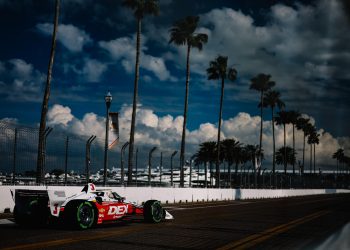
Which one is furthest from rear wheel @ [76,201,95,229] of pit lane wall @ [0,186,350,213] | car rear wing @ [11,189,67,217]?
pit lane wall @ [0,186,350,213]

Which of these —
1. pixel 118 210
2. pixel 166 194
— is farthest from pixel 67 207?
pixel 166 194

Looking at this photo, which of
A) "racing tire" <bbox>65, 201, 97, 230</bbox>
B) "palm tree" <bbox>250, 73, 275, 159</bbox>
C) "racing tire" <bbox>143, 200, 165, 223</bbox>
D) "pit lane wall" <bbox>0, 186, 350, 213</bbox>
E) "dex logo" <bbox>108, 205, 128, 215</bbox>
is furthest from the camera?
"palm tree" <bbox>250, 73, 275, 159</bbox>

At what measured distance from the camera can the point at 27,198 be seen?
1155 cm

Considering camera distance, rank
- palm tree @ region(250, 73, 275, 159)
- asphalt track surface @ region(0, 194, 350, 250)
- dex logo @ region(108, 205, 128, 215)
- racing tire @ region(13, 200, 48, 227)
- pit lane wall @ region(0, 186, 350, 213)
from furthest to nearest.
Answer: palm tree @ region(250, 73, 275, 159) → pit lane wall @ region(0, 186, 350, 213) → dex logo @ region(108, 205, 128, 215) → racing tire @ region(13, 200, 48, 227) → asphalt track surface @ region(0, 194, 350, 250)

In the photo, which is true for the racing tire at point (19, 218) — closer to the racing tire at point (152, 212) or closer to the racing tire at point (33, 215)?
the racing tire at point (33, 215)

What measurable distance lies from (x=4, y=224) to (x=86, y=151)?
8.21 m

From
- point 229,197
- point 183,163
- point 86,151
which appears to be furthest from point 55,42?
point 229,197

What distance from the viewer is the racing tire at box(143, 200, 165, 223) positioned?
13.5 meters

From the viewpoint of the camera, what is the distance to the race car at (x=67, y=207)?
11273 mm

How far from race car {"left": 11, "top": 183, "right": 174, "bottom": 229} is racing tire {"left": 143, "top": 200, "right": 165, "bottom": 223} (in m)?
1.16

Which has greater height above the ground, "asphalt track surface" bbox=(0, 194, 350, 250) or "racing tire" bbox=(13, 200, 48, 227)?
"racing tire" bbox=(13, 200, 48, 227)

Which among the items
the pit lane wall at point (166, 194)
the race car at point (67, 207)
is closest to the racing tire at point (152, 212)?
the race car at point (67, 207)

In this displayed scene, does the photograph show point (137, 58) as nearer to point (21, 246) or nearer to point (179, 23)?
point (179, 23)

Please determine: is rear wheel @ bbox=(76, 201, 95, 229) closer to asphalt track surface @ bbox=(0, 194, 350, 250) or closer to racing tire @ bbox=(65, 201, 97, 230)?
racing tire @ bbox=(65, 201, 97, 230)
